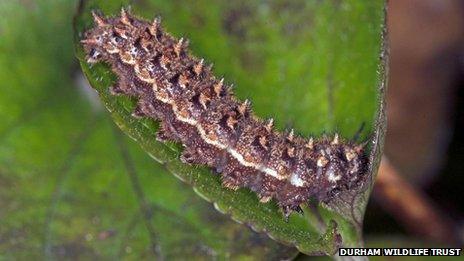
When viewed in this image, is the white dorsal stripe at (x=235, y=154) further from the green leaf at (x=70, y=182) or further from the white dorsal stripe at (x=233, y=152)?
the green leaf at (x=70, y=182)

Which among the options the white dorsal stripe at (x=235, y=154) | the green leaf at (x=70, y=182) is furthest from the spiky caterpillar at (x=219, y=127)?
the green leaf at (x=70, y=182)

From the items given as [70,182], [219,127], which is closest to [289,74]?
[219,127]

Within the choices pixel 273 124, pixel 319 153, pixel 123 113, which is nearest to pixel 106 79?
pixel 123 113

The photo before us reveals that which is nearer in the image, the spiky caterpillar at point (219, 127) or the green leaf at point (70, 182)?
the spiky caterpillar at point (219, 127)

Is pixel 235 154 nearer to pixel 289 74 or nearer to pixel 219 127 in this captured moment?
pixel 219 127

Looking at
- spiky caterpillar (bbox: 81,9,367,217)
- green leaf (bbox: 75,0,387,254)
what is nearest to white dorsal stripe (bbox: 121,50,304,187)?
spiky caterpillar (bbox: 81,9,367,217)
